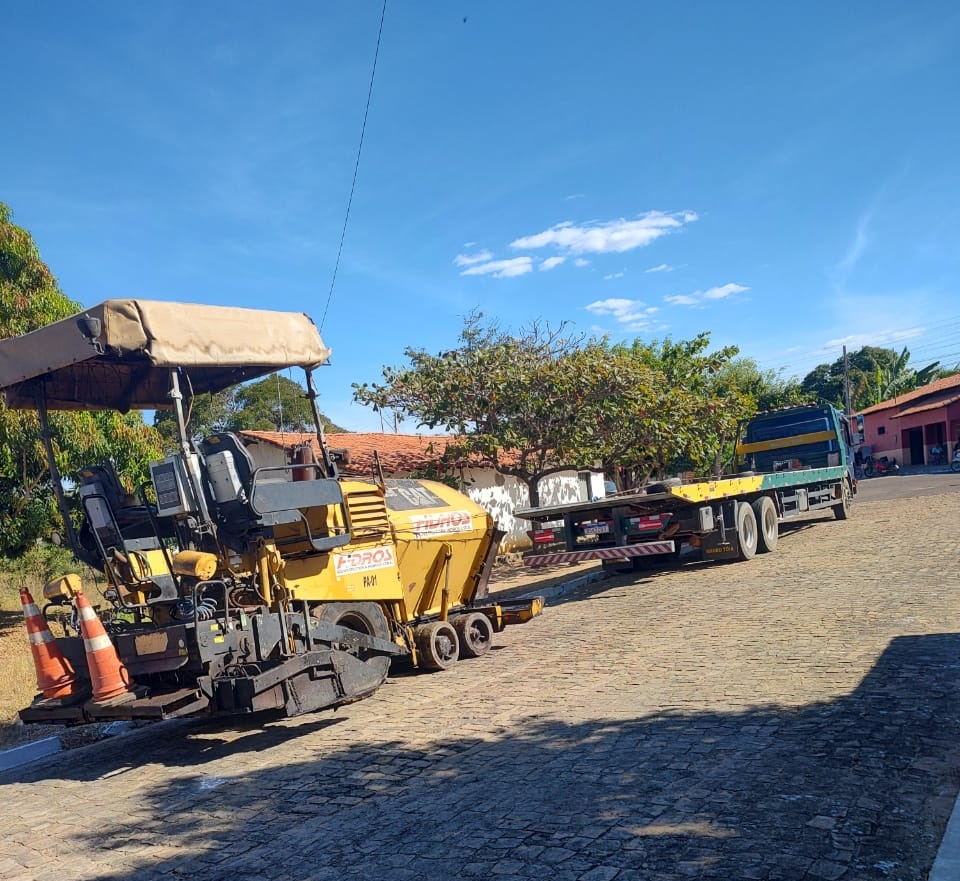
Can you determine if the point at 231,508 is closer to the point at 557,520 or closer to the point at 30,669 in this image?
the point at 30,669

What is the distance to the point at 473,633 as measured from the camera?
864 cm

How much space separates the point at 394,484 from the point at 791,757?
450 cm

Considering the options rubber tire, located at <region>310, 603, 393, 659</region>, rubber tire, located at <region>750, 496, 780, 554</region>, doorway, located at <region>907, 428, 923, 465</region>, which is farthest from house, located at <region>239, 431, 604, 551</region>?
doorway, located at <region>907, 428, 923, 465</region>

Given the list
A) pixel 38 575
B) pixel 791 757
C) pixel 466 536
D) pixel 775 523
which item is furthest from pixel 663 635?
pixel 38 575

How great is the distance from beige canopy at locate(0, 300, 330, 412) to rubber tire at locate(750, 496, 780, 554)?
388 inches

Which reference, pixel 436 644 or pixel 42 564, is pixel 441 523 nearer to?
pixel 436 644

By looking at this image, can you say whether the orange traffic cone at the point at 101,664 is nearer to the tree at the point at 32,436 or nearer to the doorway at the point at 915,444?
the tree at the point at 32,436

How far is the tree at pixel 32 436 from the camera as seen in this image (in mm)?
11406

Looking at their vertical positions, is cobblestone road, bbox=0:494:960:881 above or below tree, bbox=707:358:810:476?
below

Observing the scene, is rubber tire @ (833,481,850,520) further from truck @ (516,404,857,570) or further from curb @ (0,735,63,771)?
curb @ (0,735,63,771)

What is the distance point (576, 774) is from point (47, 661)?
3.97 meters

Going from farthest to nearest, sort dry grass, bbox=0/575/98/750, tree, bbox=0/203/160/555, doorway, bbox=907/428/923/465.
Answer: doorway, bbox=907/428/923/465
tree, bbox=0/203/160/555
dry grass, bbox=0/575/98/750

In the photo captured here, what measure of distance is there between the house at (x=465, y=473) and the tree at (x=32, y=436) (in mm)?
5685

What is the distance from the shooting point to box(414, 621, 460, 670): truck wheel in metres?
7.99
